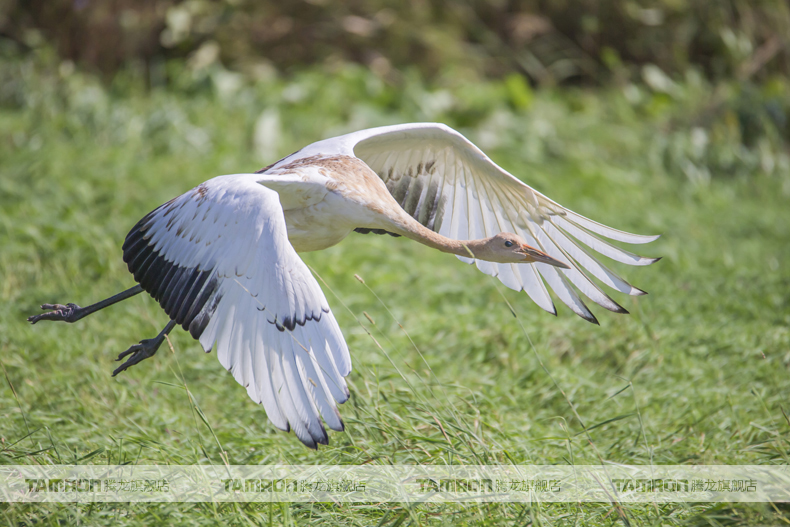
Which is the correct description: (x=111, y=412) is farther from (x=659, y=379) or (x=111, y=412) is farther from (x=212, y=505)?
(x=659, y=379)

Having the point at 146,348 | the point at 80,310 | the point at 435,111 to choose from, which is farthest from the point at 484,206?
the point at 435,111

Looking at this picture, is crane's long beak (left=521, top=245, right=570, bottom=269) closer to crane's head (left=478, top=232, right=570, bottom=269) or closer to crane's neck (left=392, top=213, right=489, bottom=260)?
crane's head (left=478, top=232, right=570, bottom=269)

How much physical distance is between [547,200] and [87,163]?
4.44 m

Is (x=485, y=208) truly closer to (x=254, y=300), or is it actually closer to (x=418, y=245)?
(x=254, y=300)

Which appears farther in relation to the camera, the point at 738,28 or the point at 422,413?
the point at 738,28

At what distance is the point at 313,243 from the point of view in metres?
3.20

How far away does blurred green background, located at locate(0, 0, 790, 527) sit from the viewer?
2.88m

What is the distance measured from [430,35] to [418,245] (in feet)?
14.5

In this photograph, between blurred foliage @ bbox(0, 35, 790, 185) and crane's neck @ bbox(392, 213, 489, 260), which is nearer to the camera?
crane's neck @ bbox(392, 213, 489, 260)

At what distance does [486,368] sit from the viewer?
3.83 metres

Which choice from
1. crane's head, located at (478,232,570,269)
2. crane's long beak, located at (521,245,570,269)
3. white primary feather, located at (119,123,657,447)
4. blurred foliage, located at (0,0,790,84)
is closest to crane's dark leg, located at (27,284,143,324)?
white primary feather, located at (119,123,657,447)

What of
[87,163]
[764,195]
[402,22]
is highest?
[402,22]

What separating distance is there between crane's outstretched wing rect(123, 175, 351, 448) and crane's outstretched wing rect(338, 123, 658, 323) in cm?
98

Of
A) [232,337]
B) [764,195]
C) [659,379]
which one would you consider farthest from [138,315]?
[764,195]
